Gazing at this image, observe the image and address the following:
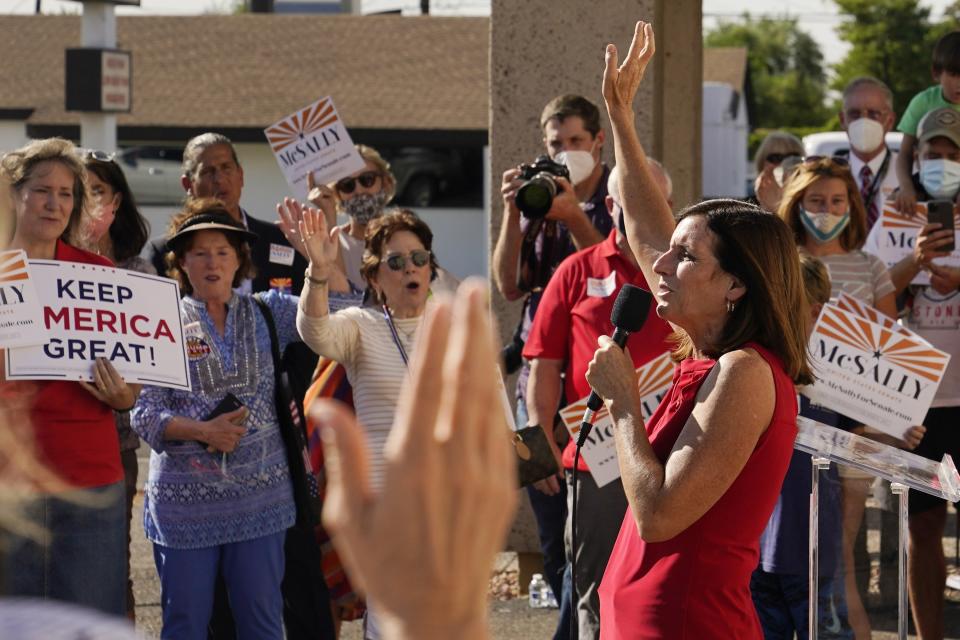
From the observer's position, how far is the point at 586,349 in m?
5.34

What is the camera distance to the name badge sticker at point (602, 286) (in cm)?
530

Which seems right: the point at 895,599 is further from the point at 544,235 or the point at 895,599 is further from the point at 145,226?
the point at 145,226

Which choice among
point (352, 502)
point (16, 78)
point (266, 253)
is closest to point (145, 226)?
point (266, 253)

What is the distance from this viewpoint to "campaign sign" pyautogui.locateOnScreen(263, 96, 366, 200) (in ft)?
22.8

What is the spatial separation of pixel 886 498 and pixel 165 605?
2578 millimetres

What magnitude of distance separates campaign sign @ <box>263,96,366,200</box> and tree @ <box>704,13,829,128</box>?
55.9 m

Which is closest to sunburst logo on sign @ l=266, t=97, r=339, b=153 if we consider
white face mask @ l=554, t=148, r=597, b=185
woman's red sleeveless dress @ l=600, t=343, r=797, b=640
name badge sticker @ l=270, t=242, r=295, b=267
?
name badge sticker @ l=270, t=242, r=295, b=267

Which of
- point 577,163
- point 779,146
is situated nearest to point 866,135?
point 779,146

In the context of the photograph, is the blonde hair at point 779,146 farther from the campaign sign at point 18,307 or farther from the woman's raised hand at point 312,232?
the campaign sign at point 18,307

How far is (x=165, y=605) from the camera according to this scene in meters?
5.18

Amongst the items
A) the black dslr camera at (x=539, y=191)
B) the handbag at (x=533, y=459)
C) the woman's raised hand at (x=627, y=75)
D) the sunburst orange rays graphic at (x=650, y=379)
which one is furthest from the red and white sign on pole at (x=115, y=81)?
the woman's raised hand at (x=627, y=75)

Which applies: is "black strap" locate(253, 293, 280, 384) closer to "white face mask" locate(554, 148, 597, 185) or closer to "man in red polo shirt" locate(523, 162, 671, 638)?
"man in red polo shirt" locate(523, 162, 671, 638)

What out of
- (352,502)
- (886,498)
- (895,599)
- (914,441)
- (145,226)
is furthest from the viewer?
(145,226)

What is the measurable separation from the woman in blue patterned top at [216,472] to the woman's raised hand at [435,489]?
3.79 meters
